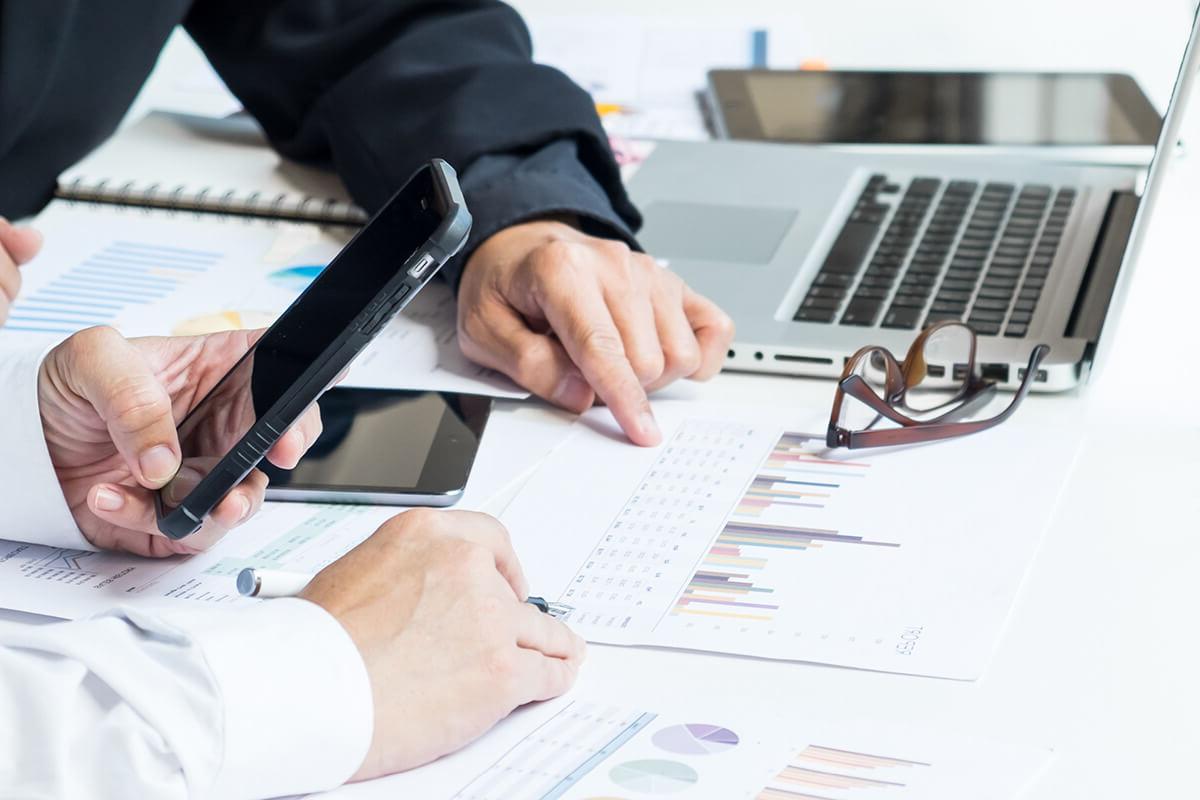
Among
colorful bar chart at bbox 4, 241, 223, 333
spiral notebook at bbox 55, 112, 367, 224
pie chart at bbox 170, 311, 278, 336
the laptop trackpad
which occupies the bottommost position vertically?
spiral notebook at bbox 55, 112, 367, 224

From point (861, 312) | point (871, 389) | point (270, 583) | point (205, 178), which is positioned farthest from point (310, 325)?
point (205, 178)

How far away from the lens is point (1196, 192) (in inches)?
49.4

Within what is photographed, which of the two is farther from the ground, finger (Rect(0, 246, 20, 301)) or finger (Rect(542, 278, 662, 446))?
finger (Rect(542, 278, 662, 446))

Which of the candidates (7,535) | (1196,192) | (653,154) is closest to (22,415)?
(7,535)

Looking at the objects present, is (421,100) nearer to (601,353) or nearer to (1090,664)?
(601,353)

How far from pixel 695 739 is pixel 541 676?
0.08m

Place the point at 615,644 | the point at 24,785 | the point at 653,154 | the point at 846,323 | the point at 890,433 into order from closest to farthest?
the point at 24,785 < the point at 615,644 < the point at 890,433 < the point at 846,323 < the point at 653,154

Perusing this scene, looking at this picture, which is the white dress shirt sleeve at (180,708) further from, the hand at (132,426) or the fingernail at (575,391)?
the fingernail at (575,391)

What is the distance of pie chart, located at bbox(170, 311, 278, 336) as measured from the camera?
104cm

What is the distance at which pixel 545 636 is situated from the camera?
676 millimetres

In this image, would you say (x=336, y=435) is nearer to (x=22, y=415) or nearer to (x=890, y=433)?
(x=22, y=415)

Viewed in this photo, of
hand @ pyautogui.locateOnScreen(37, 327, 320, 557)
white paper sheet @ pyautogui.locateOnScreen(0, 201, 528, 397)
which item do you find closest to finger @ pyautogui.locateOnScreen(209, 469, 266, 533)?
hand @ pyautogui.locateOnScreen(37, 327, 320, 557)

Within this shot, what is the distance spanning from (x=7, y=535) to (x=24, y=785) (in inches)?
9.3

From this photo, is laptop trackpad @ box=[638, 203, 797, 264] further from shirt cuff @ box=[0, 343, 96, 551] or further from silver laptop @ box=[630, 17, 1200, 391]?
shirt cuff @ box=[0, 343, 96, 551]
